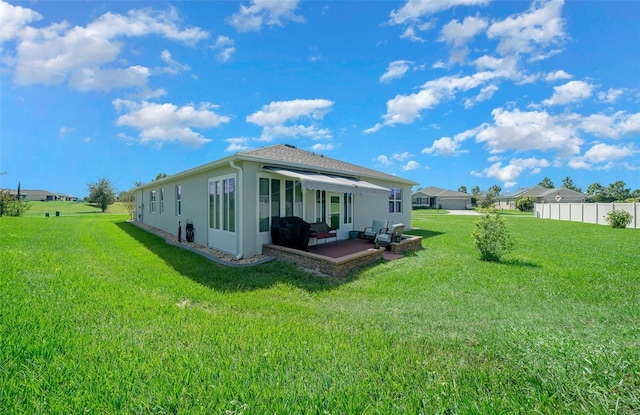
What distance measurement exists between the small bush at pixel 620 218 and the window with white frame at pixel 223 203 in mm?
33475

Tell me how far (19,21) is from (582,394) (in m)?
17.7

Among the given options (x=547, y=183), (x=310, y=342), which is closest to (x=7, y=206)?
(x=310, y=342)

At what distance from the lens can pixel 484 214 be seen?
1195 centimetres

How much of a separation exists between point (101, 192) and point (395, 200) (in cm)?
5511

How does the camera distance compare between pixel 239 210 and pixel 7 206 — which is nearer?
pixel 239 210

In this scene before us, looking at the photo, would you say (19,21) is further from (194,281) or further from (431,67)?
(431,67)

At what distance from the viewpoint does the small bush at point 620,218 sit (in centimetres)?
2428

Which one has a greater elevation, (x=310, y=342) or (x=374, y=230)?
(x=374, y=230)

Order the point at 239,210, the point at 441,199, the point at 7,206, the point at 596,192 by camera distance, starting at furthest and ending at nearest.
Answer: the point at 596,192 → the point at 441,199 → the point at 7,206 → the point at 239,210

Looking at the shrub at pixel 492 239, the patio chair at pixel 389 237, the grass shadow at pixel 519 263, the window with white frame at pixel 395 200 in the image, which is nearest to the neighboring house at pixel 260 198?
the window with white frame at pixel 395 200

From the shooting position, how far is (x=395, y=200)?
2120cm

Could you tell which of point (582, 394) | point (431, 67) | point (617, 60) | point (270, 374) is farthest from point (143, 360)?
point (617, 60)

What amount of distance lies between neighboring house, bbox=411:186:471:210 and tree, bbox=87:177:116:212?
66750mm

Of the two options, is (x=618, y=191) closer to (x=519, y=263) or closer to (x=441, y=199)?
(x=441, y=199)
